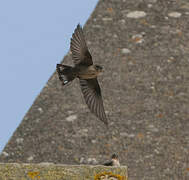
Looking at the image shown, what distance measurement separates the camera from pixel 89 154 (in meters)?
5.68

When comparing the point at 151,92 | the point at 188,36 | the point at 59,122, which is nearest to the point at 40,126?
the point at 59,122

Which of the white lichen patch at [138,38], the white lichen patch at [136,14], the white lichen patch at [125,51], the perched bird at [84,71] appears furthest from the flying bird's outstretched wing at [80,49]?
the white lichen patch at [136,14]

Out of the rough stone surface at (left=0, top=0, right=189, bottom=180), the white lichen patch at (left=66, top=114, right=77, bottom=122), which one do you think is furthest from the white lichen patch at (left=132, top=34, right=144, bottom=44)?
the white lichen patch at (left=66, top=114, right=77, bottom=122)

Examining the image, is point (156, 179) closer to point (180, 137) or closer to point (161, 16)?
point (180, 137)

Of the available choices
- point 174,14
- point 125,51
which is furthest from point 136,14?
point 125,51

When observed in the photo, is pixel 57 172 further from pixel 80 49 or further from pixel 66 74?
pixel 80 49

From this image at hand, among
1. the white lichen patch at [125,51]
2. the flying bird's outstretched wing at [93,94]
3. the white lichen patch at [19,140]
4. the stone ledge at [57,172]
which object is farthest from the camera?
the white lichen patch at [125,51]

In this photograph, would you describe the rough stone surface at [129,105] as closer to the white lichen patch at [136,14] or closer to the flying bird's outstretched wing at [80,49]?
the white lichen patch at [136,14]

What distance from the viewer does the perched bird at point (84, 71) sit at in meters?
3.44

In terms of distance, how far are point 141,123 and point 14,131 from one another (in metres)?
1.34

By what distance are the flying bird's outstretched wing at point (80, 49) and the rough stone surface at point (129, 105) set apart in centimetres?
212

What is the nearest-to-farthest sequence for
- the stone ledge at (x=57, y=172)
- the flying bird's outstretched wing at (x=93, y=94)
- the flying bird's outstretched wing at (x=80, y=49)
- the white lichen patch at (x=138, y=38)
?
the stone ledge at (x=57, y=172) → the flying bird's outstretched wing at (x=80, y=49) → the flying bird's outstretched wing at (x=93, y=94) → the white lichen patch at (x=138, y=38)

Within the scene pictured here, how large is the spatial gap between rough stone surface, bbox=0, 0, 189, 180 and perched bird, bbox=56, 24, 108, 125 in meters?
1.89

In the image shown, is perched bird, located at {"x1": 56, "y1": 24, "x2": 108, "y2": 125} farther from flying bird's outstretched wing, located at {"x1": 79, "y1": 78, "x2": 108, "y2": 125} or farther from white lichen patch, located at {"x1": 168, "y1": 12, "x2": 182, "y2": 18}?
white lichen patch, located at {"x1": 168, "y1": 12, "x2": 182, "y2": 18}
